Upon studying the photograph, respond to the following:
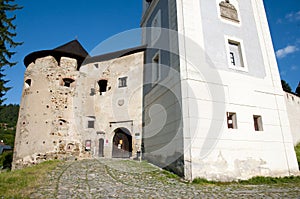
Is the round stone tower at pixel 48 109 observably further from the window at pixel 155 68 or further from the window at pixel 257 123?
the window at pixel 257 123

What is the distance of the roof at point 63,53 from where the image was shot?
15586 millimetres

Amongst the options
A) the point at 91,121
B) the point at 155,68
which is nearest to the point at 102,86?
the point at 91,121

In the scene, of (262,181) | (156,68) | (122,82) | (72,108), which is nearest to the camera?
(262,181)

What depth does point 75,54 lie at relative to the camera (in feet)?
52.0

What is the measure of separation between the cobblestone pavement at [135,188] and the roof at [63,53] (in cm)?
1055

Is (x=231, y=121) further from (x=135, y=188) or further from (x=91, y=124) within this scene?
(x=91, y=124)

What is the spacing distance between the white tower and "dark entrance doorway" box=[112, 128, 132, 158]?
4.08 meters

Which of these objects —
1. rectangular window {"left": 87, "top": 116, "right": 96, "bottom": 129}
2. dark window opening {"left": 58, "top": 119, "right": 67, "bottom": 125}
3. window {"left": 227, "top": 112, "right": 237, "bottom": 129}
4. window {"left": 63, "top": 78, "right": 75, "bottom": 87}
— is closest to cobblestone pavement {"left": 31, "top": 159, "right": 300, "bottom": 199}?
window {"left": 227, "top": 112, "right": 237, "bottom": 129}

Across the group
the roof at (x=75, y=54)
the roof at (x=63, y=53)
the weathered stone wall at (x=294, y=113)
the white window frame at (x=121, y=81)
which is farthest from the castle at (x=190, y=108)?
the weathered stone wall at (x=294, y=113)

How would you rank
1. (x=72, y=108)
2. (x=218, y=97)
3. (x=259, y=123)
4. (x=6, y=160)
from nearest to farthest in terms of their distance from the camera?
(x=218, y=97), (x=259, y=123), (x=72, y=108), (x=6, y=160)

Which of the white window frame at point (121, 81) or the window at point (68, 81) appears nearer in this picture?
the white window frame at point (121, 81)

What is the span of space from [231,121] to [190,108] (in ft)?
5.74

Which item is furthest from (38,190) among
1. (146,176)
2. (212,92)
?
(212,92)

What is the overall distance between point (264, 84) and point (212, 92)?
8.96 ft
